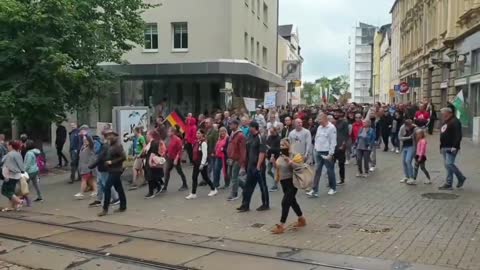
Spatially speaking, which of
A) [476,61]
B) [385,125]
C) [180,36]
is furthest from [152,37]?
[476,61]

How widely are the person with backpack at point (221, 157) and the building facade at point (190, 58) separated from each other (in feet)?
52.9

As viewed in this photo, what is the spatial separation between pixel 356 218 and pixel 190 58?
2223cm

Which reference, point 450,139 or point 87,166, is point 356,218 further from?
point 87,166

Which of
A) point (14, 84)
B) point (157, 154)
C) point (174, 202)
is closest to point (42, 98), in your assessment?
point (14, 84)

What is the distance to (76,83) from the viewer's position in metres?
18.0

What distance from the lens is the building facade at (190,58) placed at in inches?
1203

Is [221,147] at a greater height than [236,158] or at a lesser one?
greater

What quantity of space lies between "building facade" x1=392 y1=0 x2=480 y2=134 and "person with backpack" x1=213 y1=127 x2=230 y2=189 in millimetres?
14602

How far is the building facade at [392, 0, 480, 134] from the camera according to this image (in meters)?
24.9

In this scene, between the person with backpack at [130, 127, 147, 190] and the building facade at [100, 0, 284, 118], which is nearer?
the person with backpack at [130, 127, 147, 190]

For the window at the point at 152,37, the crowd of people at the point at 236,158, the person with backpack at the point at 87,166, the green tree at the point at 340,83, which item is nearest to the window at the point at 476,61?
the crowd of people at the point at 236,158

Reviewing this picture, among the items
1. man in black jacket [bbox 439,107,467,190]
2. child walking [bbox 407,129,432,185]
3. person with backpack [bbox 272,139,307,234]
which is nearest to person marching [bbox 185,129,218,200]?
person with backpack [bbox 272,139,307,234]

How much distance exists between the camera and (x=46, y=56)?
A: 16.8 metres

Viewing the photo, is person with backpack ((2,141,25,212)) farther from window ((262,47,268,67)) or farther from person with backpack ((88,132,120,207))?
window ((262,47,268,67))
